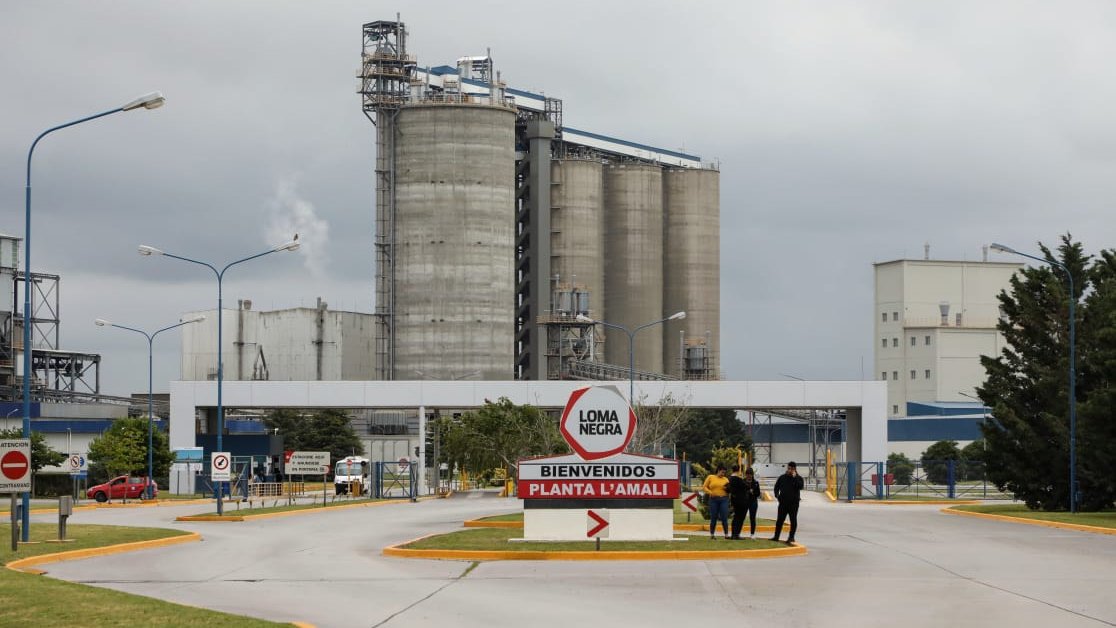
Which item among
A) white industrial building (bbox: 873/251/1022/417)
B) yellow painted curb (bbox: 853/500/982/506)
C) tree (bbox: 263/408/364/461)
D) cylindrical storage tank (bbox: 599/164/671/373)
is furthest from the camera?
white industrial building (bbox: 873/251/1022/417)

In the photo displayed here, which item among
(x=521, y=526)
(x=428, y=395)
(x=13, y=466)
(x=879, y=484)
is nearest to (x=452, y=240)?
(x=428, y=395)

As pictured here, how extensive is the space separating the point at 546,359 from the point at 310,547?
2983 inches

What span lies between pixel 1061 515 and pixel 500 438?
33042 millimetres

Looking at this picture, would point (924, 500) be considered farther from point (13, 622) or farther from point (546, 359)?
point (13, 622)

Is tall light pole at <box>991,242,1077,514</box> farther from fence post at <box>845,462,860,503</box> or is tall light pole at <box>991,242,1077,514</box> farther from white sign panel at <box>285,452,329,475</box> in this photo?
white sign panel at <box>285,452,329,475</box>

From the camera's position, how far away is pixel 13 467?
1096 inches

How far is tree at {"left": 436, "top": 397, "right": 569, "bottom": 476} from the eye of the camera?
73188 millimetres

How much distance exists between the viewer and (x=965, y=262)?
497ft

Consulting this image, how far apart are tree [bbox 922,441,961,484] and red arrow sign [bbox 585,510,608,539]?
84.6 meters

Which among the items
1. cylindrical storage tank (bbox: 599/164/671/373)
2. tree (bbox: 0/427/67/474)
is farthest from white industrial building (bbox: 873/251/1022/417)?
tree (bbox: 0/427/67/474)

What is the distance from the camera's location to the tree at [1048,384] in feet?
167

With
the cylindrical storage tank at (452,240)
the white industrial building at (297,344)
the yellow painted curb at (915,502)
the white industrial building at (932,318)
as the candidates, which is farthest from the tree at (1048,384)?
the white industrial building at (932,318)

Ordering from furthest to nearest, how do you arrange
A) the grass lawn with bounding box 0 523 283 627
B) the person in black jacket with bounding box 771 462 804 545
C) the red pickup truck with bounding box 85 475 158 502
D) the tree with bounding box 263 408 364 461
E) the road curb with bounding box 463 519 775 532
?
the tree with bounding box 263 408 364 461 → the red pickup truck with bounding box 85 475 158 502 → the road curb with bounding box 463 519 775 532 → the person in black jacket with bounding box 771 462 804 545 → the grass lawn with bounding box 0 523 283 627

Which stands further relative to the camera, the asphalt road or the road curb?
the road curb
